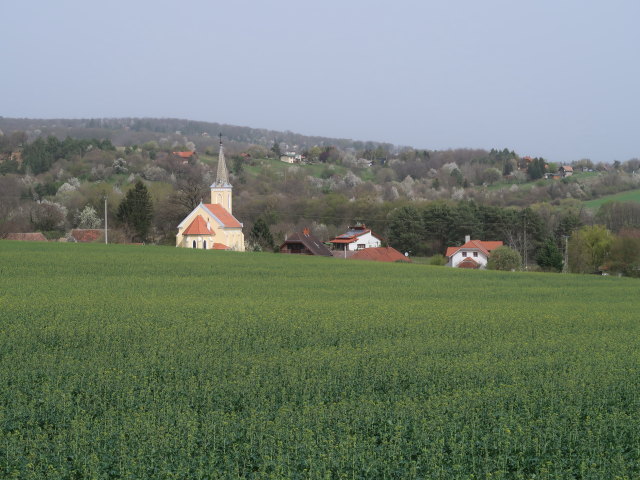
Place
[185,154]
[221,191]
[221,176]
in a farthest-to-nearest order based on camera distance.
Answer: [185,154], [221,176], [221,191]

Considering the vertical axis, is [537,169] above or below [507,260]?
above

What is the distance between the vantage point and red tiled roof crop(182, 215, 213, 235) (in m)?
71.4

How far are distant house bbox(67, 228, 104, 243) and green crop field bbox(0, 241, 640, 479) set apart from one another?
170 feet

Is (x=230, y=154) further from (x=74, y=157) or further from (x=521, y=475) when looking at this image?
(x=521, y=475)

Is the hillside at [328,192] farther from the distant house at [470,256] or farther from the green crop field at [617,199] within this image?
the distant house at [470,256]

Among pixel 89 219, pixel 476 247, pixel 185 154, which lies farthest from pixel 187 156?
pixel 476 247

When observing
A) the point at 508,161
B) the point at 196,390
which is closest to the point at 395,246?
the point at 196,390

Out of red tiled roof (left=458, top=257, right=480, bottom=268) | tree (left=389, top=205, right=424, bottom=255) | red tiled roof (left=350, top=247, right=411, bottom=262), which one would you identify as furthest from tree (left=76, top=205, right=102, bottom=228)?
red tiled roof (left=458, top=257, right=480, bottom=268)

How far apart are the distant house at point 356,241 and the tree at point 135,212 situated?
24.4 metres

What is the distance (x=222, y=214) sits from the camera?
246 ft

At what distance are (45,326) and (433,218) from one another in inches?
3141

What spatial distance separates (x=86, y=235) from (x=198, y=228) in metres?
17.9

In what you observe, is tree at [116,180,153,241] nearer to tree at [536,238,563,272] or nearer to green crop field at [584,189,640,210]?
tree at [536,238,563,272]

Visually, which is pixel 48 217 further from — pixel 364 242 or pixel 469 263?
pixel 469 263
